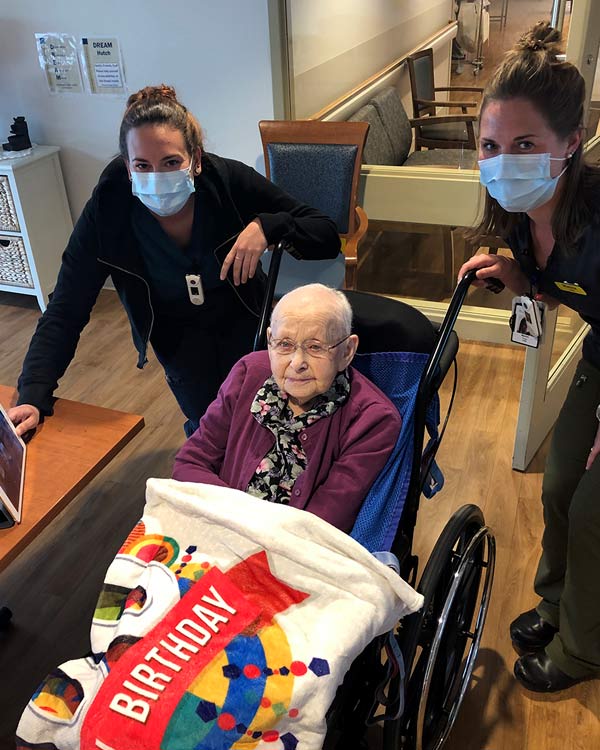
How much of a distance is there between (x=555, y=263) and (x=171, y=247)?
939 mm

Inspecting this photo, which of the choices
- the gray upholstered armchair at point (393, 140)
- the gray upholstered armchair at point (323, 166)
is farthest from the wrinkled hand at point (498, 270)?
the gray upholstered armchair at point (393, 140)

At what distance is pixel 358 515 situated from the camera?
133 centimetres

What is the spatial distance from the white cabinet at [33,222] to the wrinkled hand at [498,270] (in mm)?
2759

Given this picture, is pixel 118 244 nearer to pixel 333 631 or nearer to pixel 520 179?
pixel 520 179

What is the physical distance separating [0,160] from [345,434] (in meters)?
2.85

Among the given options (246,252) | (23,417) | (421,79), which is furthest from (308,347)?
(421,79)

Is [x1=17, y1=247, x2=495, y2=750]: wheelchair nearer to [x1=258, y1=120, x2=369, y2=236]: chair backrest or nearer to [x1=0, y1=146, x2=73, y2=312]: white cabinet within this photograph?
[x1=258, y1=120, x2=369, y2=236]: chair backrest

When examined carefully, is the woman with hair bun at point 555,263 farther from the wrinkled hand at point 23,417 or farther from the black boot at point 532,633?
the wrinkled hand at point 23,417

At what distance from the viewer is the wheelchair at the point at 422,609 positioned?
1.18 meters

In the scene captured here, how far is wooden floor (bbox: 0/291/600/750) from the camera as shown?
5.35ft

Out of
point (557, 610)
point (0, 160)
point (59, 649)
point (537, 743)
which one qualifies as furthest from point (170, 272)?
point (0, 160)

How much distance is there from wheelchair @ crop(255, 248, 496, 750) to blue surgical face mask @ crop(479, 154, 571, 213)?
7.0 inches

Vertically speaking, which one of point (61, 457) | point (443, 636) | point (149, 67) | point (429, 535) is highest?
point (149, 67)

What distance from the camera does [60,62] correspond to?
344cm
